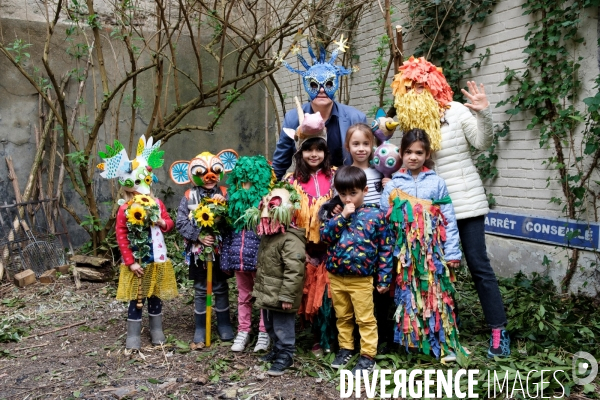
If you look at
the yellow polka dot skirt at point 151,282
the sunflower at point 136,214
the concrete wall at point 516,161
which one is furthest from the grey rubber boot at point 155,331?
the concrete wall at point 516,161

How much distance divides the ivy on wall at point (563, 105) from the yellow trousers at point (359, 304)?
6.78 ft

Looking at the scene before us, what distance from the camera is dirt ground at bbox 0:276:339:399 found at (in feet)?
10.9

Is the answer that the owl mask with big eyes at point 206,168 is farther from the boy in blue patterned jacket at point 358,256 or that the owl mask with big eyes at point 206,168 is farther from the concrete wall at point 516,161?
the concrete wall at point 516,161

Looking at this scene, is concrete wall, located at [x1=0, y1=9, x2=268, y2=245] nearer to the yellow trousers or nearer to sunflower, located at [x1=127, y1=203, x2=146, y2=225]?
sunflower, located at [x1=127, y1=203, x2=146, y2=225]

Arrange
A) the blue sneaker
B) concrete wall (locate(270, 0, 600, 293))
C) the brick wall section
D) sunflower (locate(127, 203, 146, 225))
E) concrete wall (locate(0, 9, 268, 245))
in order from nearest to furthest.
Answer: the blue sneaker
sunflower (locate(127, 203, 146, 225))
concrete wall (locate(270, 0, 600, 293))
the brick wall section
concrete wall (locate(0, 9, 268, 245))

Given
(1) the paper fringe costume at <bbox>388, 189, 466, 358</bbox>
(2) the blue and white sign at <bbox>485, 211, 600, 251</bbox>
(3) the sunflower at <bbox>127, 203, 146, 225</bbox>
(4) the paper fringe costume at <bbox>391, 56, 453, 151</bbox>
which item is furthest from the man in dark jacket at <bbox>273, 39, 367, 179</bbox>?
(2) the blue and white sign at <bbox>485, 211, 600, 251</bbox>

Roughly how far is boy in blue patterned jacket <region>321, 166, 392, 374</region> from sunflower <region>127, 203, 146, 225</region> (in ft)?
4.34

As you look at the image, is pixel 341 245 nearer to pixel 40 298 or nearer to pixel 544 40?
pixel 544 40

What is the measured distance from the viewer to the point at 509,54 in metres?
4.94

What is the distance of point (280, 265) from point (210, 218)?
69 cm

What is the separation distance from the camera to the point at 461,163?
3578 mm

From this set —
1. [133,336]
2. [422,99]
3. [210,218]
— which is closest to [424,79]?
[422,99]

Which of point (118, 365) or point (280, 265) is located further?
point (118, 365)

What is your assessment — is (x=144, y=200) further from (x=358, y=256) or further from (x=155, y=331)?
(x=358, y=256)
